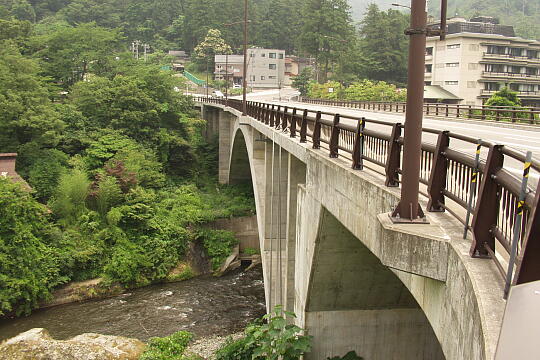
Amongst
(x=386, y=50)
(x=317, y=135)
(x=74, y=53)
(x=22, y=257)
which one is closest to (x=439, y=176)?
(x=317, y=135)

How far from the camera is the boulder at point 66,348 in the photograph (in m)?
16.5

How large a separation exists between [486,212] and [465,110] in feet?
106

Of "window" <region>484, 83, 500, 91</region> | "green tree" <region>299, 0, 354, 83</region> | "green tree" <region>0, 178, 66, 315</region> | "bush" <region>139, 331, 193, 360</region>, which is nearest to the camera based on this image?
"bush" <region>139, 331, 193, 360</region>

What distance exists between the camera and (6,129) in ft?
96.4

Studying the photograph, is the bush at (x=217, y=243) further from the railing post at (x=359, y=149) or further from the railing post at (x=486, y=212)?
the railing post at (x=486, y=212)

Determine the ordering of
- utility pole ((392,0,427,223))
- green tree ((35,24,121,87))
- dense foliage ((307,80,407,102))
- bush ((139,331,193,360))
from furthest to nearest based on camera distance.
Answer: dense foliage ((307,80,407,102)) → green tree ((35,24,121,87)) → bush ((139,331,193,360)) → utility pole ((392,0,427,223))

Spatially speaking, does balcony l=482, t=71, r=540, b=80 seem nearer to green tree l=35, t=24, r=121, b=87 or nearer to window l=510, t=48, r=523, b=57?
window l=510, t=48, r=523, b=57

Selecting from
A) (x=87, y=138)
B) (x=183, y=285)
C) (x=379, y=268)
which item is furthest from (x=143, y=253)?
(x=379, y=268)

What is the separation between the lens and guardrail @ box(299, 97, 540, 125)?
70.1ft

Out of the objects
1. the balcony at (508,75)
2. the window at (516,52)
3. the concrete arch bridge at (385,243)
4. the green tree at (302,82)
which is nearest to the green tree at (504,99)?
the concrete arch bridge at (385,243)

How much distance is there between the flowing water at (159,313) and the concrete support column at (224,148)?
16.6m

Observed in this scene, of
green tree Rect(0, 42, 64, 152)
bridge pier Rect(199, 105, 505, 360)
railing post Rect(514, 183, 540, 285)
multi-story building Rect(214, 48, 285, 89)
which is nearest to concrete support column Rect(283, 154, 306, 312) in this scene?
bridge pier Rect(199, 105, 505, 360)

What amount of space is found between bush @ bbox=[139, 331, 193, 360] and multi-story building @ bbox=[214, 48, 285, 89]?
77795 mm

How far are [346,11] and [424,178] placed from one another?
8132 centimetres
